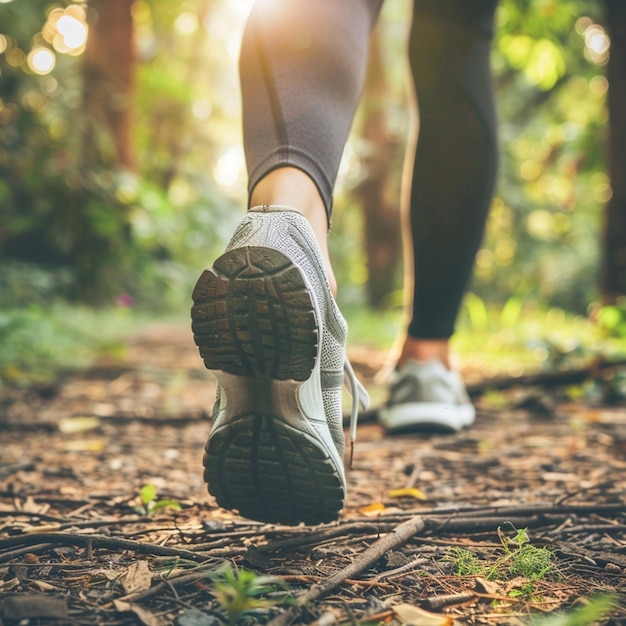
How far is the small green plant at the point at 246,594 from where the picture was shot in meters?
0.75

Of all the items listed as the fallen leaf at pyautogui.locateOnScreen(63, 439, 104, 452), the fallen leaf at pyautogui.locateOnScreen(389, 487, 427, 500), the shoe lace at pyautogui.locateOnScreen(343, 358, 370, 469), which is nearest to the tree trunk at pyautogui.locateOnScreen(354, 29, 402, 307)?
the fallen leaf at pyautogui.locateOnScreen(63, 439, 104, 452)

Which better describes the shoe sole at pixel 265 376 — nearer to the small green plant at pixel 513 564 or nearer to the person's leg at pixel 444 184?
the small green plant at pixel 513 564

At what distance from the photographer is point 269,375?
998 mm

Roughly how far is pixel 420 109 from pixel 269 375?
101 cm

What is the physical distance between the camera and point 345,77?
1.24m

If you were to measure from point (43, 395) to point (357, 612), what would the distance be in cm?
195

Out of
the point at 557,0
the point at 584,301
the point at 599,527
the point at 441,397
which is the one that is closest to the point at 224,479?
the point at 599,527

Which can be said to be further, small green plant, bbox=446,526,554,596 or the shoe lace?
the shoe lace

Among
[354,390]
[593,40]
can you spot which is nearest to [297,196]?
[354,390]

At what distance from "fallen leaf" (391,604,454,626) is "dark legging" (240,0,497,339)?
62cm

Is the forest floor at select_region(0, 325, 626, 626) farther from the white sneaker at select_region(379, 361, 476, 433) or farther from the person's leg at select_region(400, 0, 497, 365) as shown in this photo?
the person's leg at select_region(400, 0, 497, 365)

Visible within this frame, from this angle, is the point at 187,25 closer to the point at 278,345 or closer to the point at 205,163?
the point at 205,163

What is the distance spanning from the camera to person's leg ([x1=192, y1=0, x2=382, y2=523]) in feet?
3.21

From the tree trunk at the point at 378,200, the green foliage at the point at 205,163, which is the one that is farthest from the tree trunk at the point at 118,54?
the tree trunk at the point at 378,200
